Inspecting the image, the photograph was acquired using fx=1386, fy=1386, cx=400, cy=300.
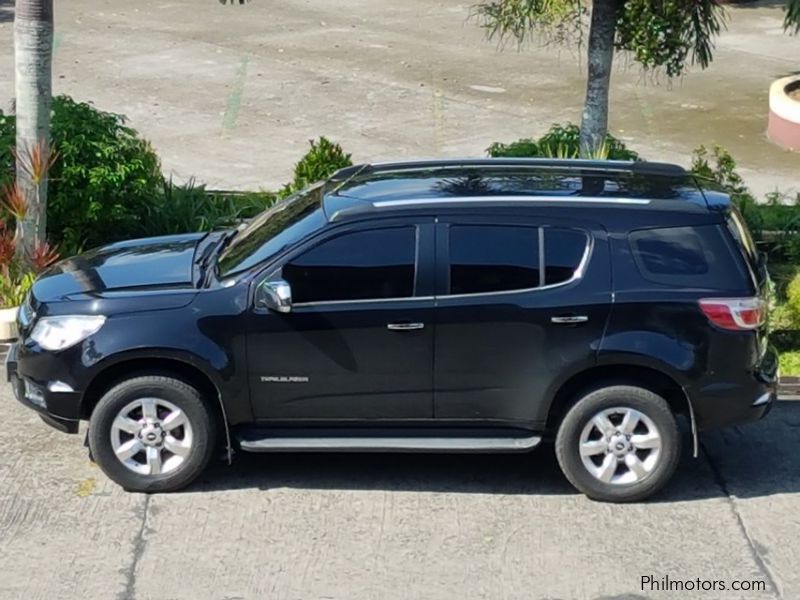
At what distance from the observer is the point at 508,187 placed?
788 cm

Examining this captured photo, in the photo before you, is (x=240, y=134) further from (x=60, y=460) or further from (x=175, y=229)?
(x=60, y=460)

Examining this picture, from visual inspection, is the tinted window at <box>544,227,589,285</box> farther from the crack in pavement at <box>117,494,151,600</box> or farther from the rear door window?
the crack in pavement at <box>117,494,151,600</box>

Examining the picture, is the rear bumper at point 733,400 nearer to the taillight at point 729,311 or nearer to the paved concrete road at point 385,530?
the taillight at point 729,311

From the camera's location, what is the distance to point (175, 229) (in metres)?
11.4

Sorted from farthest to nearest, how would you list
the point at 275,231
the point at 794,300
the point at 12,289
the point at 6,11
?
the point at 6,11 < the point at 12,289 < the point at 794,300 < the point at 275,231

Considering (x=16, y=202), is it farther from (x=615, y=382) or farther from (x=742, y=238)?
(x=742, y=238)

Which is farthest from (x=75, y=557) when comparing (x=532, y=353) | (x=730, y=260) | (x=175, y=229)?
(x=175, y=229)

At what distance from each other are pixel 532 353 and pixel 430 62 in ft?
42.9

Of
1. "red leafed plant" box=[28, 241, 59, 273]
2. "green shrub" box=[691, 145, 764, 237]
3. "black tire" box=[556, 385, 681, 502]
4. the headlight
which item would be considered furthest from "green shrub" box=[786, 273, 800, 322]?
"red leafed plant" box=[28, 241, 59, 273]

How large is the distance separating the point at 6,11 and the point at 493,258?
56.9ft

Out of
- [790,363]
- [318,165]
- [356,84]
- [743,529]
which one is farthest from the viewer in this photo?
[356,84]

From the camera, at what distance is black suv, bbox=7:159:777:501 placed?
7.43 m

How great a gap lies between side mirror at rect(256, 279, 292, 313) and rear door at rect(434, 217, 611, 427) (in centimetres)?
81

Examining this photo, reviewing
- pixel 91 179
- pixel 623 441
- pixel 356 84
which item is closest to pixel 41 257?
pixel 91 179
